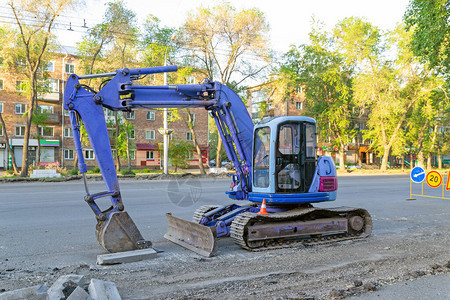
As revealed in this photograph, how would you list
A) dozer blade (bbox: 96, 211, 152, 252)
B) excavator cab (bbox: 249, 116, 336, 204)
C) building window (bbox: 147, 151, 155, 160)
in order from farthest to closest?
building window (bbox: 147, 151, 155, 160) → excavator cab (bbox: 249, 116, 336, 204) → dozer blade (bbox: 96, 211, 152, 252)

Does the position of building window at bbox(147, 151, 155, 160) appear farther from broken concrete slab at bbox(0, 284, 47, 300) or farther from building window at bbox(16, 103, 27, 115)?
broken concrete slab at bbox(0, 284, 47, 300)

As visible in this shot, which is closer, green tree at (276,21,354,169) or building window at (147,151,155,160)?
green tree at (276,21,354,169)

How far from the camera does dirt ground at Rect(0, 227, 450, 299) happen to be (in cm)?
470

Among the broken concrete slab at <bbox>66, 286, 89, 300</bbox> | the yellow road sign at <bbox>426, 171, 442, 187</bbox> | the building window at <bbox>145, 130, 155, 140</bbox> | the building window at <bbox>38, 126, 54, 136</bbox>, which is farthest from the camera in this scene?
the building window at <bbox>145, 130, 155, 140</bbox>

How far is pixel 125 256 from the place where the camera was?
6117 millimetres

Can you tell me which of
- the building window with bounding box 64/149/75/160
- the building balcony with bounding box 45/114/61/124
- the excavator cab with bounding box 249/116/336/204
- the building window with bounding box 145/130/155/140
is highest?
the building balcony with bounding box 45/114/61/124

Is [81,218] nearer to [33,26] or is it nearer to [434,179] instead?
[434,179]

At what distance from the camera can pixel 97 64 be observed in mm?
36844

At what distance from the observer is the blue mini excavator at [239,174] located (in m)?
6.51

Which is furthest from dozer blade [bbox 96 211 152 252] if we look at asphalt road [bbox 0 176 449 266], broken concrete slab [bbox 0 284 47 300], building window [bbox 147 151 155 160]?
building window [bbox 147 151 155 160]

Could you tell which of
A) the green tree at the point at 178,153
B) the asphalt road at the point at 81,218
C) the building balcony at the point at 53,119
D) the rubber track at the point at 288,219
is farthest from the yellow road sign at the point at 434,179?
the building balcony at the point at 53,119

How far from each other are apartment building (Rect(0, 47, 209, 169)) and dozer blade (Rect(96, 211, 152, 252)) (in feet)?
117

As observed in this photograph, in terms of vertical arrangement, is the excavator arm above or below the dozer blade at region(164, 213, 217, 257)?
above

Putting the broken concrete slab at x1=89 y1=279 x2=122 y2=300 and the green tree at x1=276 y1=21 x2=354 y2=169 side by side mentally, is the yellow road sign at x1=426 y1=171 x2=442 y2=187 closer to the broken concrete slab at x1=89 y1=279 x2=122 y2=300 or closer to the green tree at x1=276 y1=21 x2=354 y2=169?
the broken concrete slab at x1=89 y1=279 x2=122 y2=300
